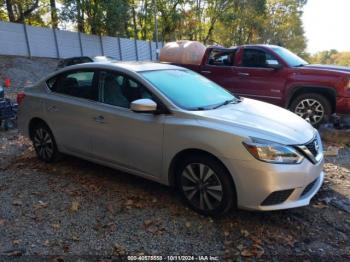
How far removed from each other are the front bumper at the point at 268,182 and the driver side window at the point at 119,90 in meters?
1.45

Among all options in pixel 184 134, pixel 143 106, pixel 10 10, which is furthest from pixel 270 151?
pixel 10 10

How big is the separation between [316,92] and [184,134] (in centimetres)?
446

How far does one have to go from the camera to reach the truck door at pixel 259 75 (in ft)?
24.4

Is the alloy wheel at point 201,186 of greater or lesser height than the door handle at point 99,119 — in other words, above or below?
below

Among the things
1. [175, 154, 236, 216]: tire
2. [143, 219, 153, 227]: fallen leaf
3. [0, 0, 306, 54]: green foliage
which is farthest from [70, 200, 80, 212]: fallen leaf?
[0, 0, 306, 54]: green foliage

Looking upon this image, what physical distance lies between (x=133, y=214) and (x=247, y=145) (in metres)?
1.49

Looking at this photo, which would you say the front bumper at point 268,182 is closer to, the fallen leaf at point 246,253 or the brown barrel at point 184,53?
the fallen leaf at point 246,253

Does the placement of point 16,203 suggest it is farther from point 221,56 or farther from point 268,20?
point 268,20

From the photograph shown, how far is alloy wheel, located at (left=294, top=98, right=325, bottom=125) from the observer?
693cm

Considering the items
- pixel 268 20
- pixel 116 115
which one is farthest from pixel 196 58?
pixel 268 20

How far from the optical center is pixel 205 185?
3.56 metres

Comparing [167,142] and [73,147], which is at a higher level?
[167,142]

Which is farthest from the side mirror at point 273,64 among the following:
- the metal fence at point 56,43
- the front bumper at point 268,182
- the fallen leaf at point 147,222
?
the metal fence at point 56,43

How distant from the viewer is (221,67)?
8.27m
